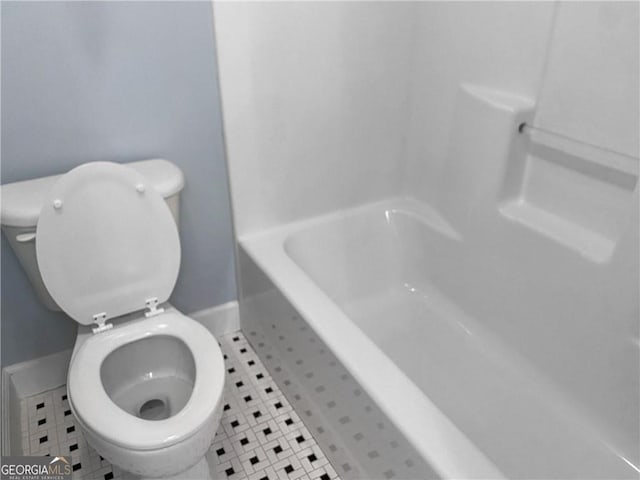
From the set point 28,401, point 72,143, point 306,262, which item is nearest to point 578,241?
point 306,262

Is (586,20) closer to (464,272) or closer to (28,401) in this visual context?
(464,272)

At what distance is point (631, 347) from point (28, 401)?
1.86 metres

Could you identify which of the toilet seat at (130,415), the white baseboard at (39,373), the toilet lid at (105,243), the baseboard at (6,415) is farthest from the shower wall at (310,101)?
the baseboard at (6,415)

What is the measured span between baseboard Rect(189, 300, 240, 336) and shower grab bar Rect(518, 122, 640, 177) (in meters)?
1.22

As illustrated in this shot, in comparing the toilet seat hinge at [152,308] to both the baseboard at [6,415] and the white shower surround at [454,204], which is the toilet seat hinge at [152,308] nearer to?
the white shower surround at [454,204]

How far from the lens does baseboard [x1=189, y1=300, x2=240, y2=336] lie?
186cm

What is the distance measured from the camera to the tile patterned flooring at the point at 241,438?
1427 millimetres

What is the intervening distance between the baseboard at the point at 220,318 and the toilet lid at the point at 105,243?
0.45 m

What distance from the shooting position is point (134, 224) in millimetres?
1313

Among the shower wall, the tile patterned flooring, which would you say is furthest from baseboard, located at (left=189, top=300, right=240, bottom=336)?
the shower wall

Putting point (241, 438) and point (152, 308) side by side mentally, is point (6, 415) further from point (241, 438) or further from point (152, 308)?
point (241, 438)

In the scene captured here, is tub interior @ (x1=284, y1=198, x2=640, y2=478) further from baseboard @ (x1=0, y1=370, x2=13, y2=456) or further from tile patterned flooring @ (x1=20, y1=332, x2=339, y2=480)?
baseboard @ (x1=0, y1=370, x2=13, y2=456)

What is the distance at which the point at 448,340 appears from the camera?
1723mm

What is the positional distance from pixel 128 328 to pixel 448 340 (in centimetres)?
107
